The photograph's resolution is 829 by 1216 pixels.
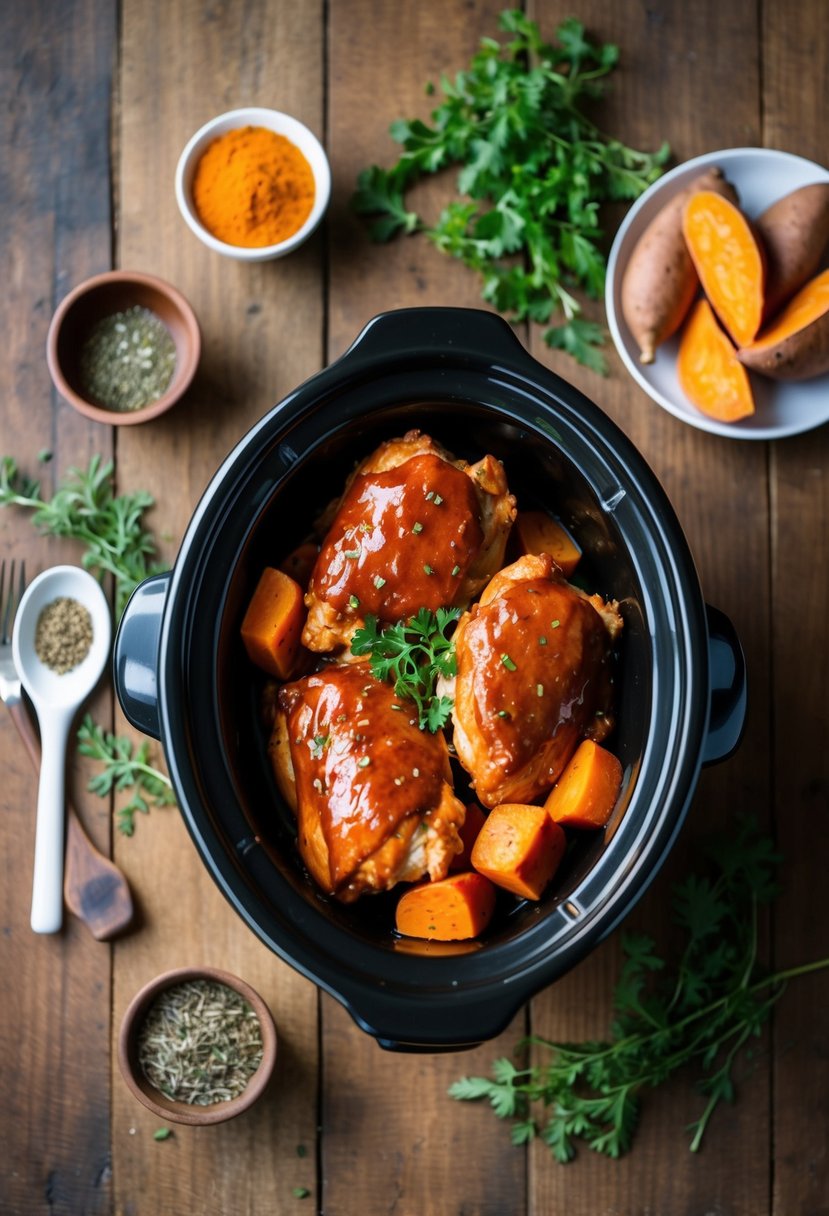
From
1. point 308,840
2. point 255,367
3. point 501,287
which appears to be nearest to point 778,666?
point 501,287

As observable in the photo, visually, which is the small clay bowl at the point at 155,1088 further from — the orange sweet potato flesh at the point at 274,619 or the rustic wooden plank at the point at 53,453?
the orange sweet potato flesh at the point at 274,619

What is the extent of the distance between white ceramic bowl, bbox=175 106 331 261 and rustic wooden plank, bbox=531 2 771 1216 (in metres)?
0.55

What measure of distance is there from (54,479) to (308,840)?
113 centimetres

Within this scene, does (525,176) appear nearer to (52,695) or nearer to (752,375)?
(752,375)

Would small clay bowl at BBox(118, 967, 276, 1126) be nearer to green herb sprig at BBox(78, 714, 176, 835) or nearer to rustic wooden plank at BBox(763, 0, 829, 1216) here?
green herb sprig at BBox(78, 714, 176, 835)

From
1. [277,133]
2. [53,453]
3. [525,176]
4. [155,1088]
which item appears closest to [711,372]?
[525,176]

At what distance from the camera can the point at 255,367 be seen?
232 cm

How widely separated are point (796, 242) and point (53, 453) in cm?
166

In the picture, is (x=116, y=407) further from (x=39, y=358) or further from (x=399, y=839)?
(x=399, y=839)

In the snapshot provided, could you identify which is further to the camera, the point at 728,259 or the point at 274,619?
the point at 728,259

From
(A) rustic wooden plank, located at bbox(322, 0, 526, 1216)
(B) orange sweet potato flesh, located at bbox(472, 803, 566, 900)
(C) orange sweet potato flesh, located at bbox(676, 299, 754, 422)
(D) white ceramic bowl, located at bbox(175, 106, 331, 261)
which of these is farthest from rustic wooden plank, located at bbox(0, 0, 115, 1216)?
(C) orange sweet potato flesh, located at bbox(676, 299, 754, 422)

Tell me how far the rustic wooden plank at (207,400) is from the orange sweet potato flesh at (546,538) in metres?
0.71

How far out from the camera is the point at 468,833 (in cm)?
174

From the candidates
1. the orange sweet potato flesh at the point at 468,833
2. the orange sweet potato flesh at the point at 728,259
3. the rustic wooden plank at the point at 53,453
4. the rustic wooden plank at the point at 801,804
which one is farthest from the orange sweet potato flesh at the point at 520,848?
the orange sweet potato flesh at the point at 728,259
